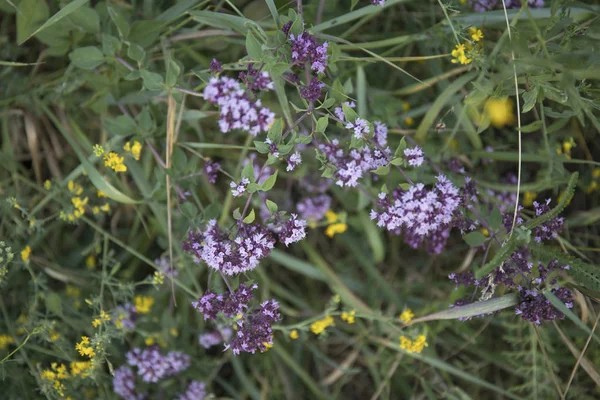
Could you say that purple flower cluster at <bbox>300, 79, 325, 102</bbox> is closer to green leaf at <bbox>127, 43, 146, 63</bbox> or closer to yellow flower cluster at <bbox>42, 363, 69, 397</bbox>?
green leaf at <bbox>127, 43, 146, 63</bbox>

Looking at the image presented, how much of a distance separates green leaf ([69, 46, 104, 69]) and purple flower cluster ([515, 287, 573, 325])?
184cm

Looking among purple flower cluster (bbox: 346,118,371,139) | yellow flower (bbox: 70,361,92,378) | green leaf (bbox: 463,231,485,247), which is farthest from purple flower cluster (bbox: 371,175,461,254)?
yellow flower (bbox: 70,361,92,378)

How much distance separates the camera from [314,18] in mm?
2393

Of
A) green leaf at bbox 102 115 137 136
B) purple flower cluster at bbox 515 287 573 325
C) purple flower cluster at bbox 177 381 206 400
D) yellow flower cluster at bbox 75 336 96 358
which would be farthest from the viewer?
purple flower cluster at bbox 177 381 206 400

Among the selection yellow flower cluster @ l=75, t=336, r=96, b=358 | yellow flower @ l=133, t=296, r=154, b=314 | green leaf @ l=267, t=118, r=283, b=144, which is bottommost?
yellow flower cluster @ l=75, t=336, r=96, b=358

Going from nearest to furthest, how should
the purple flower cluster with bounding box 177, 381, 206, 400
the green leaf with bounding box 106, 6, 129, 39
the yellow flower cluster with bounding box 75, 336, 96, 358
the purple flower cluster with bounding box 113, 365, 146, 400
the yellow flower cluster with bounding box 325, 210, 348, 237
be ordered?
the yellow flower cluster with bounding box 75, 336, 96, 358 → the green leaf with bounding box 106, 6, 129, 39 → the purple flower cluster with bounding box 113, 365, 146, 400 → the purple flower cluster with bounding box 177, 381, 206, 400 → the yellow flower cluster with bounding box 325, 210, 348, 237

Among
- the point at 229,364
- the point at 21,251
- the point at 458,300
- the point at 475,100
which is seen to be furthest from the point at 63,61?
the point at 458,300

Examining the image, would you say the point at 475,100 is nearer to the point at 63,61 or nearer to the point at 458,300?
the point at 458,300

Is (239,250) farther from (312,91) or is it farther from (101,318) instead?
(101,318)

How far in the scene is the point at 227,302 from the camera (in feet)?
6.08

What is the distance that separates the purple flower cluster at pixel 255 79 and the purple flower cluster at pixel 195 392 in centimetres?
152

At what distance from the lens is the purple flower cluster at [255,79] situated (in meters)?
1.87

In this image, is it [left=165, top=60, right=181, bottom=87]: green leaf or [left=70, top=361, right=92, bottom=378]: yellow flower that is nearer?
[left=165, top=60, right=181, bottom=87]: green leaf

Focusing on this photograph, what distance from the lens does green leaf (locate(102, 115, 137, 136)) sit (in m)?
2.23
